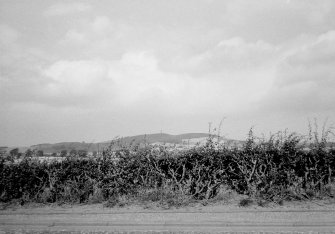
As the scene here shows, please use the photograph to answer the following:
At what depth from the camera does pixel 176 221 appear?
8867 mm

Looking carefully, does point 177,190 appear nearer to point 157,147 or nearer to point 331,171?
point 157,147

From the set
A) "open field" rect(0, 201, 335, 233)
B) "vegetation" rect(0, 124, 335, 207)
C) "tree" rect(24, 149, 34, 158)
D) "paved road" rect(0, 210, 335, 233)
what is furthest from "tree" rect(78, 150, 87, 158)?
"paved road" rect(0, 210, 335, 233)

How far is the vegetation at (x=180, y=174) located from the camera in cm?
1161

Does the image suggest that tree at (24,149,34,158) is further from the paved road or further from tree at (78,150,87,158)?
the paved road

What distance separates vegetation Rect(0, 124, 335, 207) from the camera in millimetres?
11609

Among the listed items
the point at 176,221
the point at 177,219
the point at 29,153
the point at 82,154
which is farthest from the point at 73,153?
the point at 176,221

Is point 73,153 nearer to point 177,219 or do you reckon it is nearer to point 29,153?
point 29,153

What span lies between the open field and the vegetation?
973 millimetres

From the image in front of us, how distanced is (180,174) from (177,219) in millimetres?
3579

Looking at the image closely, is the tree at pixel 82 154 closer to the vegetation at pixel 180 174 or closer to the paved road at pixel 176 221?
the vegetation at pixel 180 174

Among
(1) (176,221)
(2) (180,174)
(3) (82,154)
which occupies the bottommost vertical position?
(1) (176,221)

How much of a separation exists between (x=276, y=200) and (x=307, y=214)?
1.83m

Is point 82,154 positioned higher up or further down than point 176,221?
higher up

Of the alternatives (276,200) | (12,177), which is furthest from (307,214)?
(12,177)
